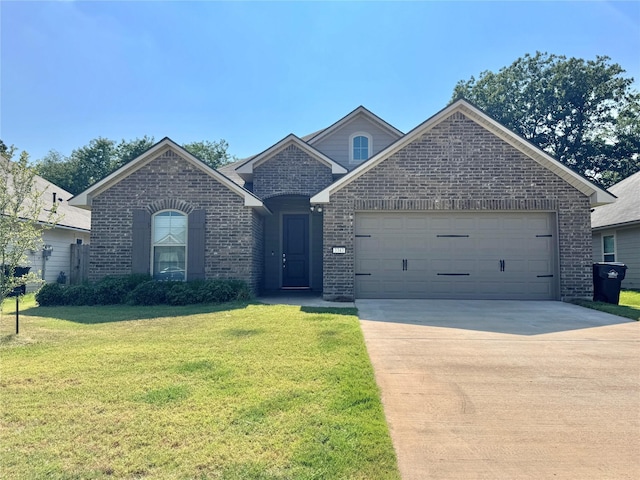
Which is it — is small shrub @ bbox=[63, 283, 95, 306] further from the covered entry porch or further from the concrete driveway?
the concrete driveway

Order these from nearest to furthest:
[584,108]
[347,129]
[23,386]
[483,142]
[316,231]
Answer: [23,386] → [483,142] → [316,231] → [347,129] → [584,108]

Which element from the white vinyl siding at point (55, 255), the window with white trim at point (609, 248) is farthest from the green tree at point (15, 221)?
the window with white trim at point (609, 248)

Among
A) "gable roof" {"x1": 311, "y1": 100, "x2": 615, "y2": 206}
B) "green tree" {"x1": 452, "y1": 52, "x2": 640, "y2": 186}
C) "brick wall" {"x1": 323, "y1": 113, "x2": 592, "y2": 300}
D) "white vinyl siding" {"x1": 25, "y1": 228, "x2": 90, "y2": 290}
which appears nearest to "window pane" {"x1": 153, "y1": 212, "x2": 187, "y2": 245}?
"gable roof" {"x1": 311, "y1": 100, "x2": 615, "y2": 206}

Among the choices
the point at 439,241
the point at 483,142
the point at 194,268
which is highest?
the point at 483,142

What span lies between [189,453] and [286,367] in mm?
2018

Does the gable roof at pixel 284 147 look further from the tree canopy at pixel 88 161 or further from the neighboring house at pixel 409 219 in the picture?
the tree canopy at pixel 88 161

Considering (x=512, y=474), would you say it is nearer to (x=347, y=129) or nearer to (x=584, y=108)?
(x=347, y=129)

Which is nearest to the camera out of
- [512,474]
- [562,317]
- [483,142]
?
[512,474]

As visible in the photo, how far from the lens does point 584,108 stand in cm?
3253

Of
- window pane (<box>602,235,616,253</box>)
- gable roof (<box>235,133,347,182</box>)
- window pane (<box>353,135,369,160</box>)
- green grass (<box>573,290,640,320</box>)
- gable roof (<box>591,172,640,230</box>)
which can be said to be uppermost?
window pane (<box>353,135,369,160</box>)

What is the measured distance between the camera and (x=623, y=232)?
52.6ft

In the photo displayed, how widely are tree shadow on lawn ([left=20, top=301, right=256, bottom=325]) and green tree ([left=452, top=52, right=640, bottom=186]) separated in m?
28.9

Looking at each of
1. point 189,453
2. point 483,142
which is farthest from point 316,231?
point 189,453

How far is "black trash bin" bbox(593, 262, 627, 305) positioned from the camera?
10.5 m
